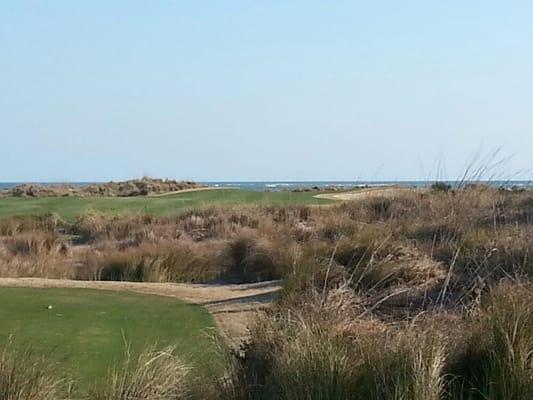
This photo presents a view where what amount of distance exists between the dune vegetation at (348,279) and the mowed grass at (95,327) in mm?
957

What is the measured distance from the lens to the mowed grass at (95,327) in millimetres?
9367

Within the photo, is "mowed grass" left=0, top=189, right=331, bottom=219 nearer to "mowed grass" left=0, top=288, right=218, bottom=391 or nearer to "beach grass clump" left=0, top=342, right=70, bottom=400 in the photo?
"mowed grass" left=0, top=288, right=218, bottom=391

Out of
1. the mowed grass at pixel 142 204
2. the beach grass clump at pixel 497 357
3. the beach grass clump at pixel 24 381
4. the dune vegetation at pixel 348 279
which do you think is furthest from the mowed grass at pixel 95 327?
the mowed grass at pixel 142 204

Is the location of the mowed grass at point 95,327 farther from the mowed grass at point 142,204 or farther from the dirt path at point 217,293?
the mowed grass at point 142,204

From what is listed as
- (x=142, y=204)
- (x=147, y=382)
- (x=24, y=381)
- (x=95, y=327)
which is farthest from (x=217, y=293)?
(x=142, y=204)

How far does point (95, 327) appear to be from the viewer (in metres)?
11.8

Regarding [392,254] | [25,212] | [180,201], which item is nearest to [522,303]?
[392,254]

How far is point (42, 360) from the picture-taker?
7938 millimetres

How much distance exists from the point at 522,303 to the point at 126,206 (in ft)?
105

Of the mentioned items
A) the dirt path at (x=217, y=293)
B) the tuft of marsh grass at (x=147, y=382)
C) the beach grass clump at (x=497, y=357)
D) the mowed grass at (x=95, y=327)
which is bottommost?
the dirt path at (x=217, y=293)

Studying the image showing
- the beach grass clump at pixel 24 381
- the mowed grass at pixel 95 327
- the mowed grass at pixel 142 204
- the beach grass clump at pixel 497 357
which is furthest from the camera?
the mowed grass at pixel 142 204

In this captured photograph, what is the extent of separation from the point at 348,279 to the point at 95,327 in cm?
315

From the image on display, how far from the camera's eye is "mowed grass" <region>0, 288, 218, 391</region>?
9.37m

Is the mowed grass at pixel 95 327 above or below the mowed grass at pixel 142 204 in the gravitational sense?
below
